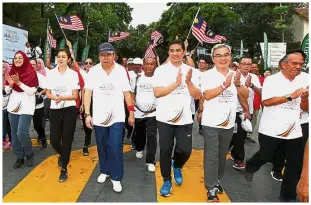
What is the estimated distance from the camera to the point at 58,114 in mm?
5227

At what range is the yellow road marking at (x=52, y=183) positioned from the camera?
4406 mm

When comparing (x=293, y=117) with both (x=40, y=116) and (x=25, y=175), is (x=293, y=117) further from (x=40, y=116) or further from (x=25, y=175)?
(x=40, y=116)

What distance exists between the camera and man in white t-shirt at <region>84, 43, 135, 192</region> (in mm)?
4715

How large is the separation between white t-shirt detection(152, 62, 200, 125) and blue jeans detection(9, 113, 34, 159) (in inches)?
94.2

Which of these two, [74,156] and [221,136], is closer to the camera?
[221,136]

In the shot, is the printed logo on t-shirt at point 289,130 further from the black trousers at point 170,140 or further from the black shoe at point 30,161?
the black shoe at point 30,161

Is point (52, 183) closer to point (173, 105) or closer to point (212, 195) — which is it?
point (173, 105)

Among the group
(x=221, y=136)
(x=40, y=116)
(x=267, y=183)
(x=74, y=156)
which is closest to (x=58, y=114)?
(x=74, y=156)

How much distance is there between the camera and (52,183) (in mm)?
4961

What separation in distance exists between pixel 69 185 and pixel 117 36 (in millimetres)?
13179

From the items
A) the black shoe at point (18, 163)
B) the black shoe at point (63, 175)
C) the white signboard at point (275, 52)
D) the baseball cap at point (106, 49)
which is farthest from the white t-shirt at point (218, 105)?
the white signboard at point (275, 52)

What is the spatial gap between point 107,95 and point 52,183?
151cm

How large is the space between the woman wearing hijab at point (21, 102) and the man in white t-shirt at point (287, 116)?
3.63 m

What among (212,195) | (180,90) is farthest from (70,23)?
(212,195)
